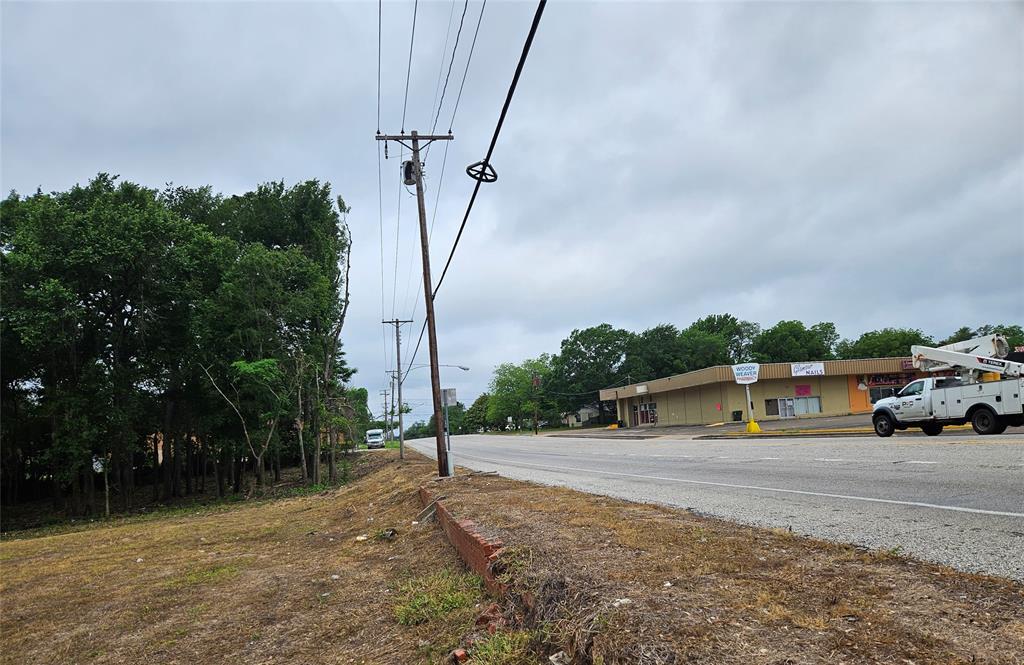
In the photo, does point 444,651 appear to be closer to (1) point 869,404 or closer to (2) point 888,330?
(1) point 869,404

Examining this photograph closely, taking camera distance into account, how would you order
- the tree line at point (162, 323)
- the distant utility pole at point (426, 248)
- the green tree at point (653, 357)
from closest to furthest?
the distant utility pole at point (426, 248), the tree line at point (162, 323), the green tree at point (653, 357)

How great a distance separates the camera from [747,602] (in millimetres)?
3898

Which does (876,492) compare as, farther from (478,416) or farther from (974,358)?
(478,416)

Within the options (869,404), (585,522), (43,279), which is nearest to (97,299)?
(43,279)

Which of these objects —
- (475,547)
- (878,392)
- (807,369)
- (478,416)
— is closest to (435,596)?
(475,547)

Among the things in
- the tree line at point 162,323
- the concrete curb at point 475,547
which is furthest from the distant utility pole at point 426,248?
the tree line at point 162,323

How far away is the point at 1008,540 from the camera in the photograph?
5883 millimetres

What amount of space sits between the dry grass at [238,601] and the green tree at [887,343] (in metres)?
101

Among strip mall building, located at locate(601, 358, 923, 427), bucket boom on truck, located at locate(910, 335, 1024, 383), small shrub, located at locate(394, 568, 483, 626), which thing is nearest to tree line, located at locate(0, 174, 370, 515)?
small shrub, located at locate(394, 568, 483, 626)

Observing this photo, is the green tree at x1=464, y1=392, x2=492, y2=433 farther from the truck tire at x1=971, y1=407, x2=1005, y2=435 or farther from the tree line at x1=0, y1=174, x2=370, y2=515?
the truck tire at x1=971, y1=407, x2=1005, y2=435

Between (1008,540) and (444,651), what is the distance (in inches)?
209

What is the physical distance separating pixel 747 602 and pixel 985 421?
804 inches

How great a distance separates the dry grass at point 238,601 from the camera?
18.6ft

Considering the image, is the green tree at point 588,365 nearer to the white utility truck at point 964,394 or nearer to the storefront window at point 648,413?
the storefront window at point 648,413
